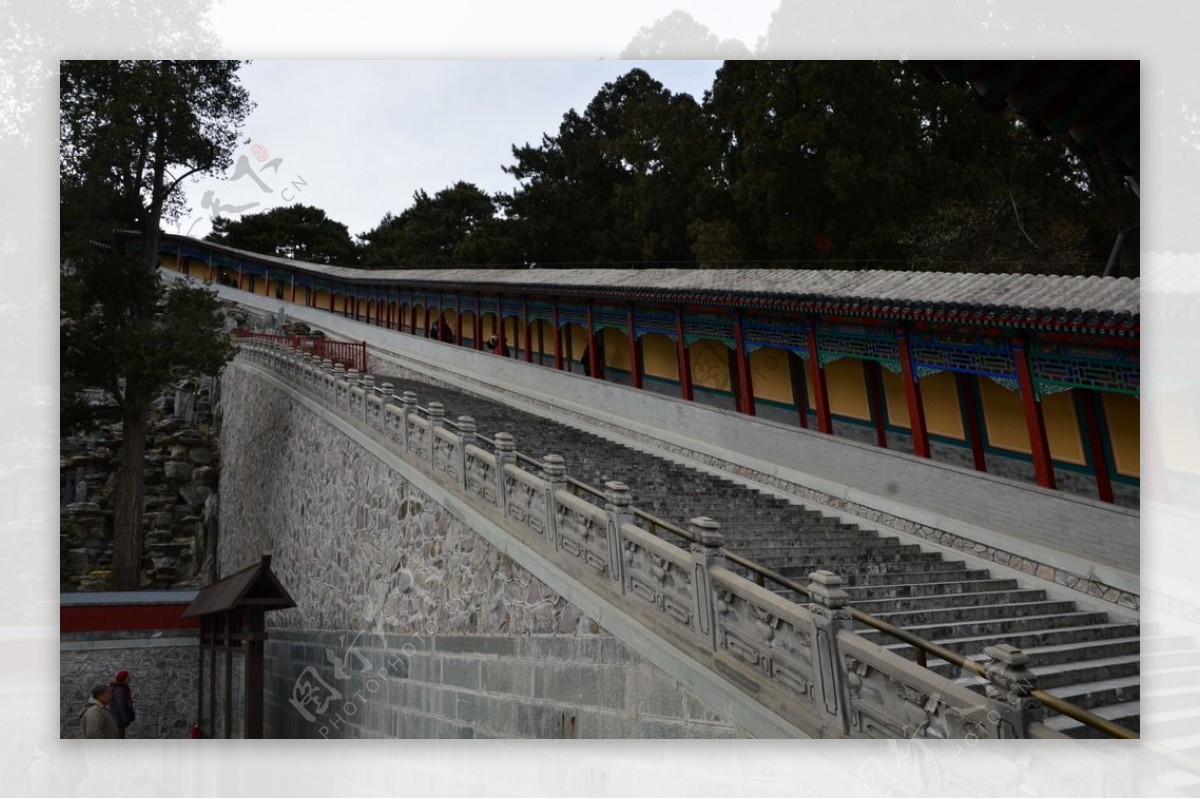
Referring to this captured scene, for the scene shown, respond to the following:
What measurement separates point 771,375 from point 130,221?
20.0ft

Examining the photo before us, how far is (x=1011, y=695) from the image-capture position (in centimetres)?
355

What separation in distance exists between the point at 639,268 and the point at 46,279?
6961mm

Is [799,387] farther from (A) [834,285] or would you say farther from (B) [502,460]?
(B) [502,460]

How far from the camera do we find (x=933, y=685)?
148 inches

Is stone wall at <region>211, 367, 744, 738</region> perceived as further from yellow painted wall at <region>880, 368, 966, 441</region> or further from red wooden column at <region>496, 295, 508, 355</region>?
yellow painted wall at <region>880, 368, 966, 441</region>

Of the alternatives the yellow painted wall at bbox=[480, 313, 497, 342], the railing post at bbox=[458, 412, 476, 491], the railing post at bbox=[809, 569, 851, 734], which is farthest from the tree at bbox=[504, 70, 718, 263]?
the railing post at bbox=[809, 569, 851, 734]

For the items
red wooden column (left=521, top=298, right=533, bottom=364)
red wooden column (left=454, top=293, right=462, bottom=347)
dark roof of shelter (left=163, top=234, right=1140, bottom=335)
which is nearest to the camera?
dark roof of shelter (left=163, top=234, right=1140, bottom=335)

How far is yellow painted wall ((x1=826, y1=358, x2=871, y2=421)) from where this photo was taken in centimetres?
860

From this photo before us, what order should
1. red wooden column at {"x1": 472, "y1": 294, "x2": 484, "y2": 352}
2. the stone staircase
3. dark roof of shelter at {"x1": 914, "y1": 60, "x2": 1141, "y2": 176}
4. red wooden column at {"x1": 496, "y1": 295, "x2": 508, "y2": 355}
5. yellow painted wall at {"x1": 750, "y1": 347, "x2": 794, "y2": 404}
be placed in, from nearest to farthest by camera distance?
dark roof of shelter at {"x1": 914, "y1": 60, "x2": 1141, "y2": 176} → the stone staircase → yellow painted wall at {"x1": 750, "y1": 347, "x2": 794, "y2": 404} → red wooden column at {"x1": 496, "y1": 295, "x2": 508, "y2": 355} → red wooden column at {"x1": 472, "y1": 294, "x2": 484, "y2": 352}

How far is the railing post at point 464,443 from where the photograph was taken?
776 cm

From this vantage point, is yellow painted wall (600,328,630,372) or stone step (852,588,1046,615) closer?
stone step (852,588,1046,615)

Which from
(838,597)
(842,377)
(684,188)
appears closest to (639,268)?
(684,188)

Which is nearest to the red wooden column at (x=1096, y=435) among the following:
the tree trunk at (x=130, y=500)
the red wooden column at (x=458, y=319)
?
the tree trunk at (x=130, y=500)

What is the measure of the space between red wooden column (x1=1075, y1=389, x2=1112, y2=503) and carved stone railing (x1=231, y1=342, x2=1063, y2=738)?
285 cm
